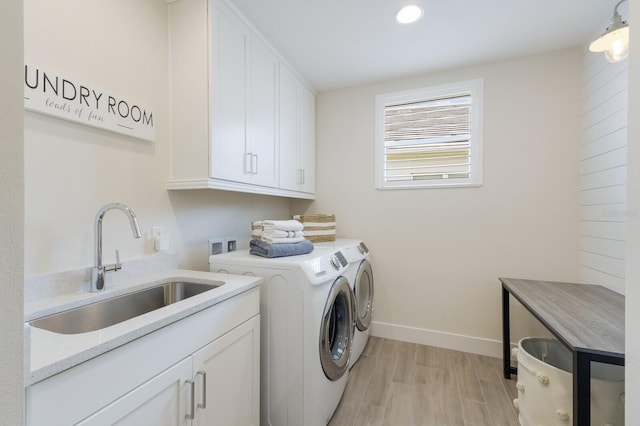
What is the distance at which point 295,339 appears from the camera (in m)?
1.43

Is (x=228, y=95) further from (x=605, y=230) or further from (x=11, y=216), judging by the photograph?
(x=605, y=230)

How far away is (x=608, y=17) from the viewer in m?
1.77

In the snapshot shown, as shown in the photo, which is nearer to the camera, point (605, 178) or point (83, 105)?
point (83, 105)

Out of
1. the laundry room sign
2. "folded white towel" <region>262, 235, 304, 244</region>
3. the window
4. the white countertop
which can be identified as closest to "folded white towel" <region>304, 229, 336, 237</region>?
"folded white towel" <region>262, 235, 304, 244</region>

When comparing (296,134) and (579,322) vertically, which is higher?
(296,134)

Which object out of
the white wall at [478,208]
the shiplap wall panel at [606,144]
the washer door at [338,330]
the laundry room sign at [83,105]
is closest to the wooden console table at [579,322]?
the white wall at [478,208]

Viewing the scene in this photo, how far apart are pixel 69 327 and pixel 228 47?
158 cm

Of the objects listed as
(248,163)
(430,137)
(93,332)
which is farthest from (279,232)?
(430,137)

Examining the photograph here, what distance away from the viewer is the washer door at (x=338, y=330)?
1506mm

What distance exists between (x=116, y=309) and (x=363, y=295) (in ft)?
5.64

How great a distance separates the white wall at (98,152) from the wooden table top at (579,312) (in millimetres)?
1953

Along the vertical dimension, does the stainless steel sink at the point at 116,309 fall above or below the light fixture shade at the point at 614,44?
below

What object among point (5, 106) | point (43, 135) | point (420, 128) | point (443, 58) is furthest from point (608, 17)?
point (43, 135)

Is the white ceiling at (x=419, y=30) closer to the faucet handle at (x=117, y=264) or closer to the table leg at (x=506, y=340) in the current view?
the faucet handle at (x=117, y=264)
